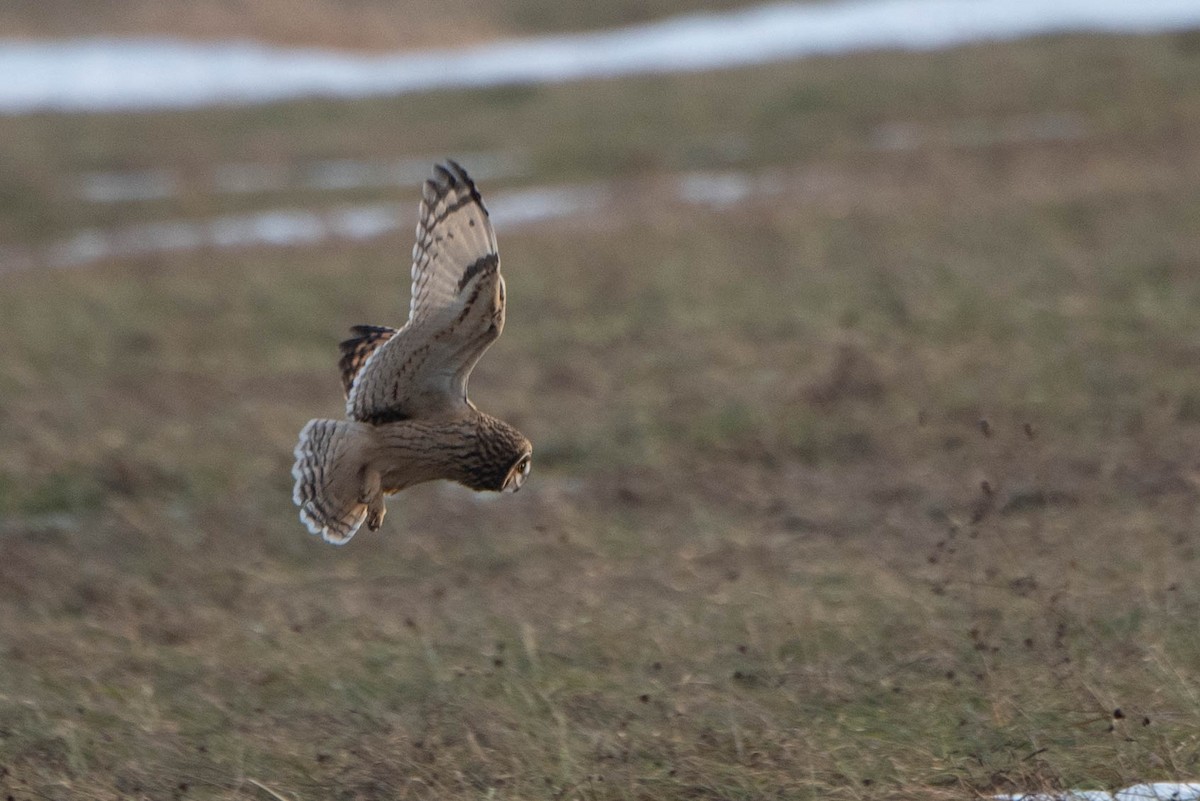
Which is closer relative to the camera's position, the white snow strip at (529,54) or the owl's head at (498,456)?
the owl's head at (498,456)

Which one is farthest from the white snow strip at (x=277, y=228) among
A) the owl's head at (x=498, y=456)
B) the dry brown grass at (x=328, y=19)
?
the dry brown grass at (x=328, y=19)

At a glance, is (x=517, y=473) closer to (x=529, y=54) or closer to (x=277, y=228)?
(x=277, y=228)

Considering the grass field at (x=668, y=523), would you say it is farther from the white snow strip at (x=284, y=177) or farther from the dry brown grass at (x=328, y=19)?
the dry brown grass at (x=328, y=19)

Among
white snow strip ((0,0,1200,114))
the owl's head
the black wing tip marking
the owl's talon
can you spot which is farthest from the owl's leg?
white snow strip ((0,0,1200,114))

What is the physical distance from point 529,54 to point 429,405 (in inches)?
982

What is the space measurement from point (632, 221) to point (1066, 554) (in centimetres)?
869

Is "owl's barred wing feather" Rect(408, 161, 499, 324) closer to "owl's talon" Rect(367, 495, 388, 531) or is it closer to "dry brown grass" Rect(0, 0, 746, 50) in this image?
"owl's talon" Rect(367, 495, 388, 531)

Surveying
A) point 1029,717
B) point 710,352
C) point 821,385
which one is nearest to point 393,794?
point 1029,717

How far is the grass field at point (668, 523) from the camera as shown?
433cm

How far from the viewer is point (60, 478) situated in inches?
297

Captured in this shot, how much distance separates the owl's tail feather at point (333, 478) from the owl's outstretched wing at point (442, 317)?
4.0 inches

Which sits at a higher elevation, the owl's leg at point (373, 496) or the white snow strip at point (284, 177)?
the white snow strip at point (284, 177)

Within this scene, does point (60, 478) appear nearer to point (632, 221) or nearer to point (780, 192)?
point (632, 221)

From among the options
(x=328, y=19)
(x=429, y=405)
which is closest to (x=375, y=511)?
(x=429, y=405)
